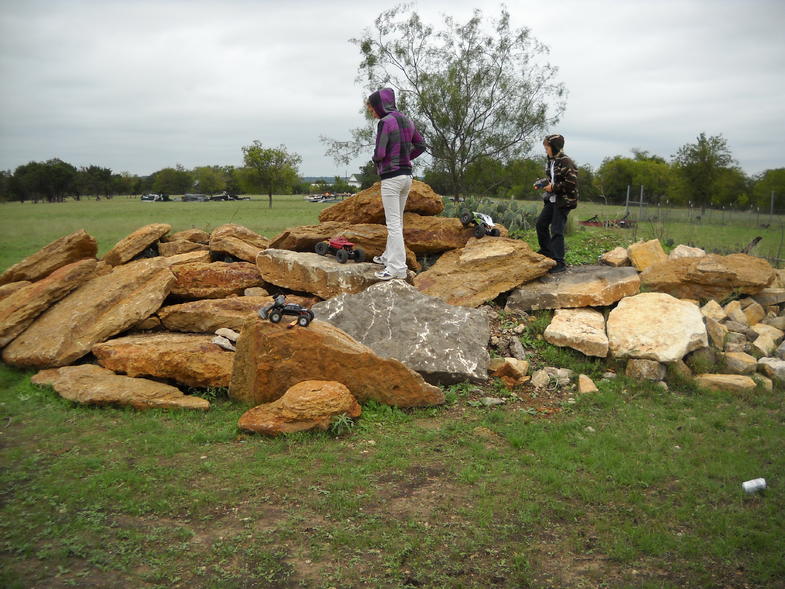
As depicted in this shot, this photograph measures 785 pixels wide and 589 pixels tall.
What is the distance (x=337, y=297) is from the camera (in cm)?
859

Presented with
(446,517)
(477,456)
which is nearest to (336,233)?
(477,456)

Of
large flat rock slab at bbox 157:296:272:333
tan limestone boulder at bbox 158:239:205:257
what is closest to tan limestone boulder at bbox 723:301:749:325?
large flat rock slab at bbox 157:296:272:333

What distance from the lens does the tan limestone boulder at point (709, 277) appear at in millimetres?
9703

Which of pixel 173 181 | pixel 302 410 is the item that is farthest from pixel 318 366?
pixel 173 181

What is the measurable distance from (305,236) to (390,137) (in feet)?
9.01

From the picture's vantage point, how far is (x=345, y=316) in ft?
27.1

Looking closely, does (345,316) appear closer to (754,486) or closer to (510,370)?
(510,370)

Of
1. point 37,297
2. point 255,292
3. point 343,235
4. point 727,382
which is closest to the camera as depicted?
point 727,382

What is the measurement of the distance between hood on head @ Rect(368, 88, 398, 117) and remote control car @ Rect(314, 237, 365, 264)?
2290 millimetres

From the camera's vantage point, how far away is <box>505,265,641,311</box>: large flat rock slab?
9.27 m

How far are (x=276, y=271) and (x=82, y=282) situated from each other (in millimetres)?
3147

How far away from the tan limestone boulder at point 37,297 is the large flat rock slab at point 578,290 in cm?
703

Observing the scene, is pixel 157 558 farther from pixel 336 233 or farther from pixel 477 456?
pixel 336 233

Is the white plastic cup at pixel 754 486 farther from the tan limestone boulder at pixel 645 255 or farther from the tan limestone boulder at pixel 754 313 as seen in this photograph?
the tan limestone boulder at pixel 645 255
